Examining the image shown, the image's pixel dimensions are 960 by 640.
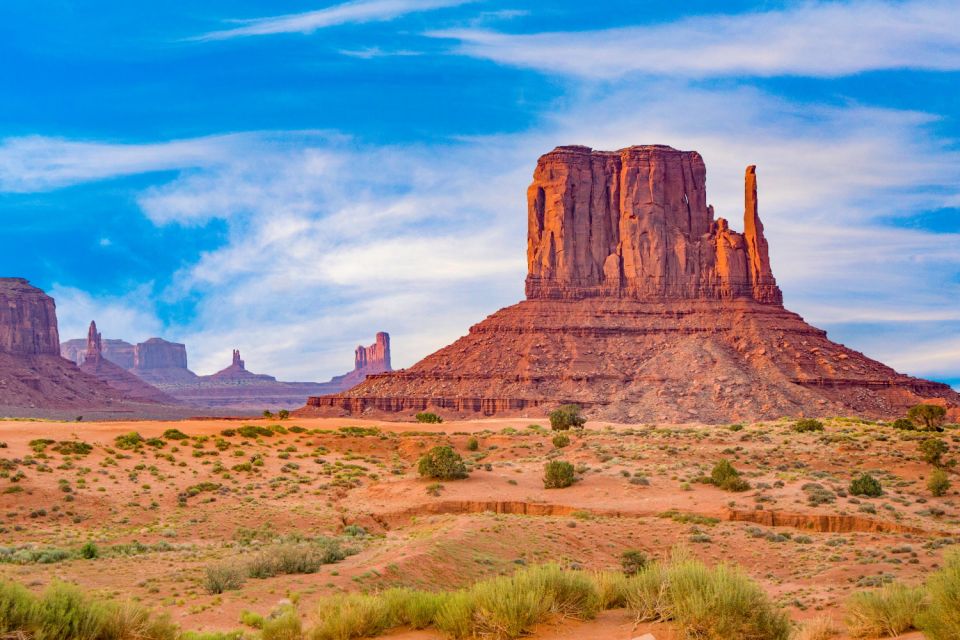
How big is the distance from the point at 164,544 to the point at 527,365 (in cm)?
8669

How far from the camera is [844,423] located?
208ft

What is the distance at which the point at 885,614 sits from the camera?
12.8 metres

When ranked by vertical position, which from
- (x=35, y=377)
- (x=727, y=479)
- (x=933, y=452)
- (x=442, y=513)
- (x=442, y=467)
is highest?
(x=35, y=377)

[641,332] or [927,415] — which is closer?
[927,415]

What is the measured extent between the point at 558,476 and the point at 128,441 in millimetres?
20861

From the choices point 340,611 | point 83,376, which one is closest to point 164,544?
point 340,611

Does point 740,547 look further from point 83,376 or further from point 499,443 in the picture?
point 83,376

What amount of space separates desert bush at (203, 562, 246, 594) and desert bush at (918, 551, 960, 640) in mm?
11716

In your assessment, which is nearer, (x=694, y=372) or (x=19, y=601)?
(x=19, y=601)

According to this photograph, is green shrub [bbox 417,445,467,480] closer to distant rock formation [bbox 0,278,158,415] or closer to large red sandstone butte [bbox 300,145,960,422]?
large red sandstone butte [bbox 300,145,960,422]

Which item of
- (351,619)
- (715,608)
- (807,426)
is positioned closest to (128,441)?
(351,619)

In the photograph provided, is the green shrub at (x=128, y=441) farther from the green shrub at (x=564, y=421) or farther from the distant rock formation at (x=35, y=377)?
the distant rock formation at (x=35, y=377)

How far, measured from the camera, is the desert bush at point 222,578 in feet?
58.5

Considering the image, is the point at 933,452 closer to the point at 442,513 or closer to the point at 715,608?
the point at 442,513
